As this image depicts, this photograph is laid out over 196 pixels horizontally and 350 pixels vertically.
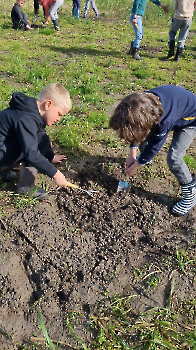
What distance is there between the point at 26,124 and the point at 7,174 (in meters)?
1.06

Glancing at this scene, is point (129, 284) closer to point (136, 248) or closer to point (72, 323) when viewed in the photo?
point (136, 248)

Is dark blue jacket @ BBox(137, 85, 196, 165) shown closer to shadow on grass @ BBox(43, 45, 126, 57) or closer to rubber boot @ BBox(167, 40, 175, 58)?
shadow on grass @ BBox(43, 45, 126, 57)

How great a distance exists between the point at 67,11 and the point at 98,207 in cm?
1045

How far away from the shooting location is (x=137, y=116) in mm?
2430

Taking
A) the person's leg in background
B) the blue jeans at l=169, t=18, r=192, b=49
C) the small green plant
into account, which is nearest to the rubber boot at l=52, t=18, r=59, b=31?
the person's leg in background

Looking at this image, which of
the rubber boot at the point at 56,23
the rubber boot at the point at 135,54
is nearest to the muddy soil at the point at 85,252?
the rubber boot at the point at 135,54

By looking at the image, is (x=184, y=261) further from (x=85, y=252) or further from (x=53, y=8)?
(x=53, y=8)

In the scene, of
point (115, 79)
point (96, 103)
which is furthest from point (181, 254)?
point (115, 79)

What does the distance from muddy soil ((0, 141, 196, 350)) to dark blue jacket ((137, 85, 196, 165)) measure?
0.86 m

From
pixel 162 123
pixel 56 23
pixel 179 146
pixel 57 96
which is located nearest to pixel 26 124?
pixel 57 96

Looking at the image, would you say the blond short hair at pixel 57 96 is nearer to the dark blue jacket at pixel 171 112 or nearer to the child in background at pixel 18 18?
the dark blue jacket at pixel 171 112

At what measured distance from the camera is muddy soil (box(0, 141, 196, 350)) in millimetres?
2482

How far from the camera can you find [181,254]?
9.64 ft

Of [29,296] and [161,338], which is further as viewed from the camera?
[29,296]
